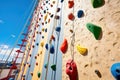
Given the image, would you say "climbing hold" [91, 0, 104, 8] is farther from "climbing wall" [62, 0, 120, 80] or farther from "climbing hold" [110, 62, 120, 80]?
"climbing hold" [110, 62, 120, 80]

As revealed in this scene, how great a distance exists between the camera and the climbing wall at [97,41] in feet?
4.12

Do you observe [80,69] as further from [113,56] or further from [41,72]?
[41,72]

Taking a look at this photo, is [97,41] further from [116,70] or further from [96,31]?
[116,70]

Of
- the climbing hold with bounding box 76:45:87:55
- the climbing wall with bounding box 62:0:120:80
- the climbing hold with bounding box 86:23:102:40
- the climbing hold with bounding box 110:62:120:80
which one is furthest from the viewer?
the climbing hold with bounding box 76:45:87:55

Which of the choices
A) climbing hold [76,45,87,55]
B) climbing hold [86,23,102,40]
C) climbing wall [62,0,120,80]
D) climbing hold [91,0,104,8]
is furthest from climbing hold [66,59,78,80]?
climbing hold [91,0,104,8]

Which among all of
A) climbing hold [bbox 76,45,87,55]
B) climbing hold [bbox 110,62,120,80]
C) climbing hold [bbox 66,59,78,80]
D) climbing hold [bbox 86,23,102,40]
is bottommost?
climbing hold [bbox 110,62,120,80]

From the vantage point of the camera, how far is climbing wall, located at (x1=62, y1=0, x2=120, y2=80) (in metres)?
1.25

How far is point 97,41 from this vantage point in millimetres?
1438

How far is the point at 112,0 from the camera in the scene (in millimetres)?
1397

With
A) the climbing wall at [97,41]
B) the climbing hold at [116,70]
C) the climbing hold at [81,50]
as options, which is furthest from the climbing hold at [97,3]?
the climbing hold at [116,70]

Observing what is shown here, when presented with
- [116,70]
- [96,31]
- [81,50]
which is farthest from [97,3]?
[116,70]

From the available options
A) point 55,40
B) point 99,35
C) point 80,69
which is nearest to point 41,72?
point 55,40

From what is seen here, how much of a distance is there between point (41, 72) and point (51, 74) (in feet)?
1.62

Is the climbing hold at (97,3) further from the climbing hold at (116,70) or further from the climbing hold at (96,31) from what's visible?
the climbing hold at (116,70)
